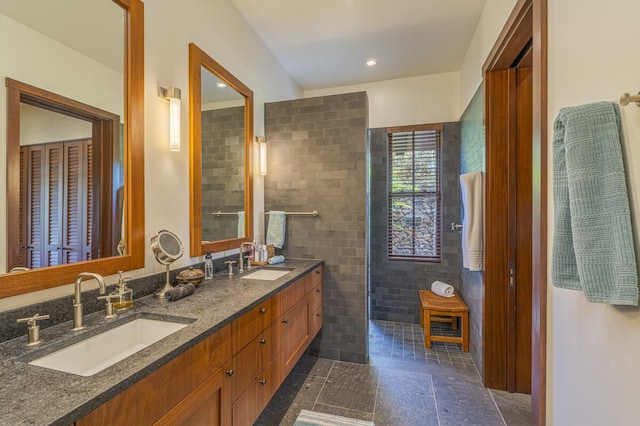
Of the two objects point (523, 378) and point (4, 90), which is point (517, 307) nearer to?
point (523, 378)

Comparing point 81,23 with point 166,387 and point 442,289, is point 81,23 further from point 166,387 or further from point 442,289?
point 442,289

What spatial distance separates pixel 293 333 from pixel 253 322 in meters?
0.64

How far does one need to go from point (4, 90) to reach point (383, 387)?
106 inches

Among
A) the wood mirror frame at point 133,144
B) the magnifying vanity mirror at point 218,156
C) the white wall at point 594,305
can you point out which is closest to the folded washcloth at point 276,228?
the magnifying vanity mirror at point 218,156

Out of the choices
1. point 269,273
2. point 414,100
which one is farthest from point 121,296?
point 414,100

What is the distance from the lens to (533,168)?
1.42 metres

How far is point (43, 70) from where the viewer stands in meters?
1.11

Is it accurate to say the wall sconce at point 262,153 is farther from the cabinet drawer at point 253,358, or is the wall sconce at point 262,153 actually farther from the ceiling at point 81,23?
the cabinet drawer at point 253,358

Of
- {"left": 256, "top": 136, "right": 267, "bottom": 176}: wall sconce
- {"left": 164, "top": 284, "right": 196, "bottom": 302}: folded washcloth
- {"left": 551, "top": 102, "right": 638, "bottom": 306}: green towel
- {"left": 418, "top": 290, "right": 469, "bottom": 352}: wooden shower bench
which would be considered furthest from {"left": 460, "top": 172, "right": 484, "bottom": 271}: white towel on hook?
{"left": 164, "top": 284, "right": 196, "bottom": 302}: folded washcloth

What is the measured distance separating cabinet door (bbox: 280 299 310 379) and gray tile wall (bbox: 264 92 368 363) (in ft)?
1.59

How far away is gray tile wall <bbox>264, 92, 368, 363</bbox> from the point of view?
2.60 m

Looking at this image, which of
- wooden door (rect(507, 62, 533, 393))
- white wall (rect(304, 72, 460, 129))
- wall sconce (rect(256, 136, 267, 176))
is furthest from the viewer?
white wall (rect(304, 72, 460, 129))

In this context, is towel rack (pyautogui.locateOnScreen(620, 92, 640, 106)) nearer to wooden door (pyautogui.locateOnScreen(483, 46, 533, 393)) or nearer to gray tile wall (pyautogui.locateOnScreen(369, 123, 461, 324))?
wooden door (pyautogui.locateOnScreen(483, 46, 533, 393))

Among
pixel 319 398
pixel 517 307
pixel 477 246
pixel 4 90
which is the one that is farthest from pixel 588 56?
pixel 319 398
